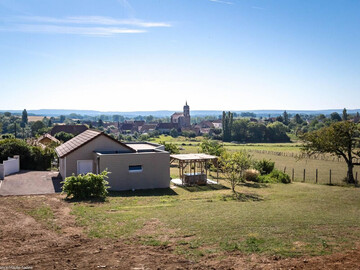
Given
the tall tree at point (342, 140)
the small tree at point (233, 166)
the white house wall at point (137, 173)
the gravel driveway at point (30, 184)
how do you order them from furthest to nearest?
the tall tree at point (342, 140) < the small tree at point (233, 166) < the white house wall at point (137, 173) < the gravel driveway at point (30, 184)

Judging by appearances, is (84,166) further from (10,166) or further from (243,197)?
(243,197)

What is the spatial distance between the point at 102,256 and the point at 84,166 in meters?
16.8

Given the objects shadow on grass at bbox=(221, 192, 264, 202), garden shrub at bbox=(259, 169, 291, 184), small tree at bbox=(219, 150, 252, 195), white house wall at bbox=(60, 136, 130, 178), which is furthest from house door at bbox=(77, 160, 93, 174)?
garden shrub at bbox=(259, 169, 291, 184)

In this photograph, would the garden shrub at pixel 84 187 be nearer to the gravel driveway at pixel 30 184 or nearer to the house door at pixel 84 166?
the gravel driveway at pixel 30 184

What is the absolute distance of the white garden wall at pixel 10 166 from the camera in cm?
2487

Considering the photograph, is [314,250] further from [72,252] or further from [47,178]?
[47,178]

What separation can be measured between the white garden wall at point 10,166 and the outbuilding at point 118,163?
4.22 metres

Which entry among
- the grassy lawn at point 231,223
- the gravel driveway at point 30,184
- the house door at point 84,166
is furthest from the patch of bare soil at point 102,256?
the house door at point 84,166

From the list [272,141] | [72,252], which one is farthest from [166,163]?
[272,141]

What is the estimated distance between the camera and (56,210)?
15.0 metres

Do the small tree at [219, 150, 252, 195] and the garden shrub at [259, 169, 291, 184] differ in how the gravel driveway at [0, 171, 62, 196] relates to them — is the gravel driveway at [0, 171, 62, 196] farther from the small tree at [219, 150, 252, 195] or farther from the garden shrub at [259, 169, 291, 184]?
the garden shrub at [259, 169, 291, 184]

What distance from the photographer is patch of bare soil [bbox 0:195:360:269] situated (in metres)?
8.59

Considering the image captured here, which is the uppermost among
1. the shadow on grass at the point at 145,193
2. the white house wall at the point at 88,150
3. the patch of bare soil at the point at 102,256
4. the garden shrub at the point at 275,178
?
the white house wall at the point at 88,150

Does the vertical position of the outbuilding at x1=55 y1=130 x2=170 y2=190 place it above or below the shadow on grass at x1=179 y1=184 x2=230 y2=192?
above
